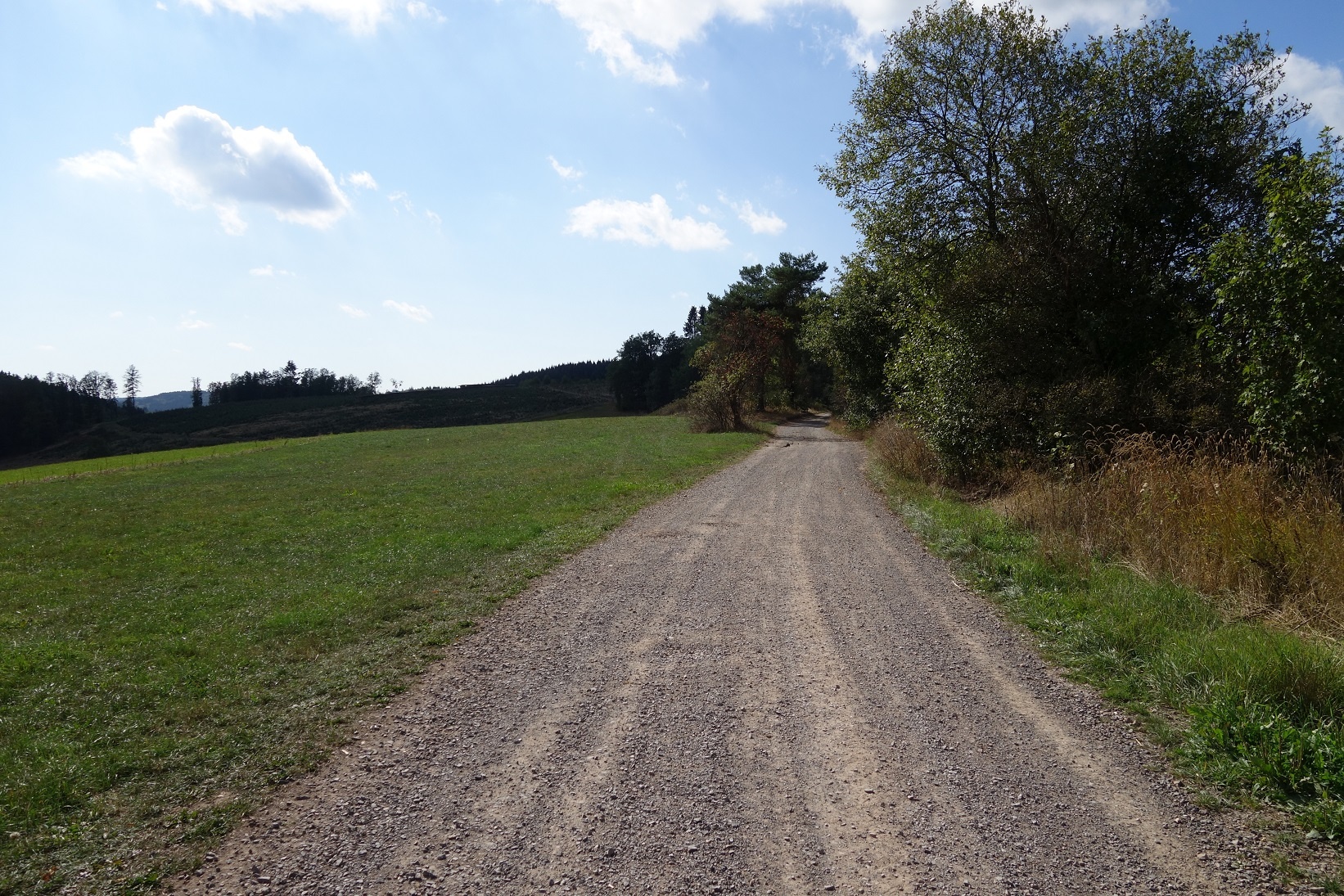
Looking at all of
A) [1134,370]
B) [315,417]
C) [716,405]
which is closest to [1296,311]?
[1134,370]

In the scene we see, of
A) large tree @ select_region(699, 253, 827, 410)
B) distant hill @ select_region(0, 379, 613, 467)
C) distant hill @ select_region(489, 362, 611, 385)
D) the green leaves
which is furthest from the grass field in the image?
distant hill @ select_region(489, 362, 611, 385)

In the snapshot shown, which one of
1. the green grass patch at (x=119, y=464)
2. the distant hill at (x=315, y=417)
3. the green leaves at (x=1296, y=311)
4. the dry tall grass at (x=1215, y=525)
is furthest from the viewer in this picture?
Answer: the distant hill at (x=315, y=417)

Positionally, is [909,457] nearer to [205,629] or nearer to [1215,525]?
[1215,525]

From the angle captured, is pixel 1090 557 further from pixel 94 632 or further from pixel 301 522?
pixel 301 522

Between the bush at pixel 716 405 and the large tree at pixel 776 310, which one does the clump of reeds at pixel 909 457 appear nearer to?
the bush at pixel 716 405

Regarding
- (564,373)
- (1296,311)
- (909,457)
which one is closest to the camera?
(1296,311)

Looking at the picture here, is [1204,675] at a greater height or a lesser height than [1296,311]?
lesser

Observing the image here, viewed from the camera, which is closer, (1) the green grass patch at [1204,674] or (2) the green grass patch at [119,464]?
(1) the green grass patch at [1204,674]

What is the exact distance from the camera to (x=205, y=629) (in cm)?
719

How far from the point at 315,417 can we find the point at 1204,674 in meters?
95.3

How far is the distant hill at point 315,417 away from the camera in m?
73.8

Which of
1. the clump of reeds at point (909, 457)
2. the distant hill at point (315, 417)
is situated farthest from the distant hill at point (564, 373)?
the clump of reeds at point (909, 457)

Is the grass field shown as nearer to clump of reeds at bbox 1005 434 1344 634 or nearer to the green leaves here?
clump of reeds at bbox 1005 434 1344 634

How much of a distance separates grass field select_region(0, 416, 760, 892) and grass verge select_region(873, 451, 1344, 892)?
5656 millimetres
